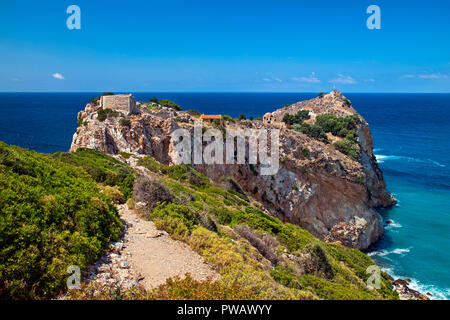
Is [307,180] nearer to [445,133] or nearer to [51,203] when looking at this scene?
[51,203]

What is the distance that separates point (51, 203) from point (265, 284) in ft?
17.9

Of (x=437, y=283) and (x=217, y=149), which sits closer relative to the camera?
(x=437, y=283)

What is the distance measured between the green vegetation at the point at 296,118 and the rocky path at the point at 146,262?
36.2 meters

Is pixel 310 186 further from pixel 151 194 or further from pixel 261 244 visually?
pixel 151 194

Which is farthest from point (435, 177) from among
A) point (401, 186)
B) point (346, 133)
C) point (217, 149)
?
point (217, 149)

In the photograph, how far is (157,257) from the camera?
7270mm

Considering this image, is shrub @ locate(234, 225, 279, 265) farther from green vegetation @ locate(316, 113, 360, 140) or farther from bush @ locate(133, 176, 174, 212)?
green vegetation @ locate(316, 113, 360, 140)

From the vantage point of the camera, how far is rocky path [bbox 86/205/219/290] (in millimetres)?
6145

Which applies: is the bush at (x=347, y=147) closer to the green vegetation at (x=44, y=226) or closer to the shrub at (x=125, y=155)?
the shrub at (x=125, y=155)

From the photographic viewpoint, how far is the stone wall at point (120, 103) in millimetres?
25359

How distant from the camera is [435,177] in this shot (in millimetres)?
44031

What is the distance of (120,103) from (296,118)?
1062 inches

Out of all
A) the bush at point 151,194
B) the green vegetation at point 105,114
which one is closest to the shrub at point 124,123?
the green vegetation at point 105,114

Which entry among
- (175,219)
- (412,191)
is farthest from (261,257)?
(412,191)
